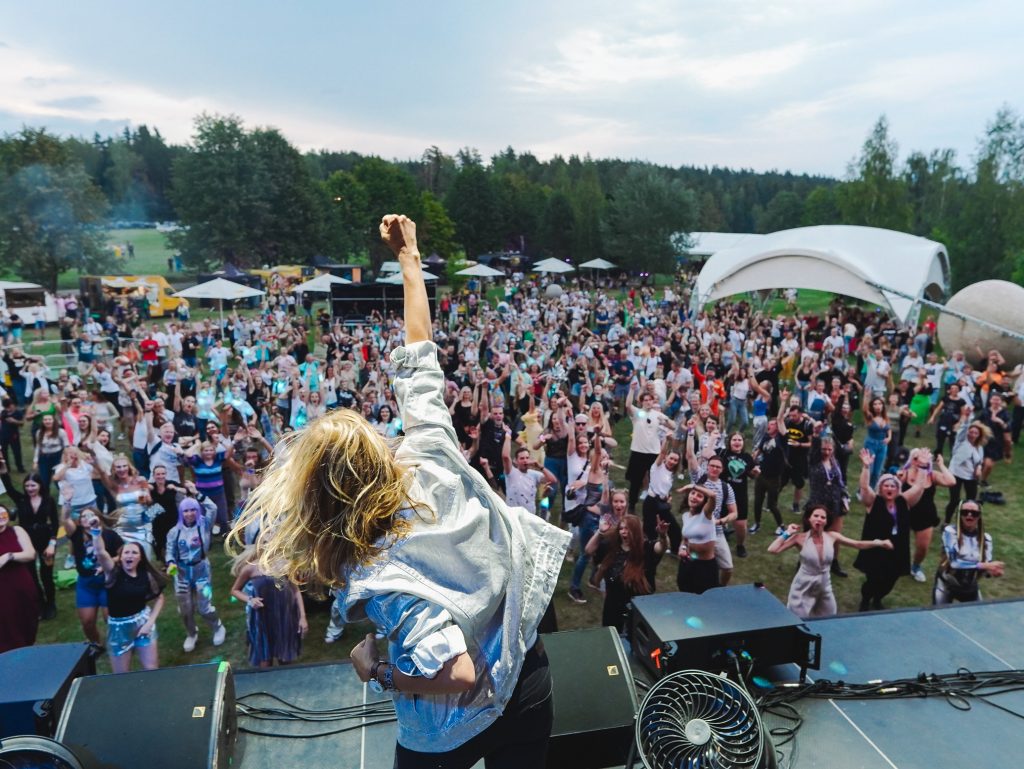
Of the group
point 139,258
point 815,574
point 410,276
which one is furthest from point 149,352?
point 139,258

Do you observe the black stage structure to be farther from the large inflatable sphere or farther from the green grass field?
the green grass field

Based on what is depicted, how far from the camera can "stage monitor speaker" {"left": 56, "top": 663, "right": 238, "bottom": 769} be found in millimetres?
2863

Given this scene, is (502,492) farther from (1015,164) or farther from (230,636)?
(1015,164)

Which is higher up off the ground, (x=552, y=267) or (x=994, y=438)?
(x=552, y=267)

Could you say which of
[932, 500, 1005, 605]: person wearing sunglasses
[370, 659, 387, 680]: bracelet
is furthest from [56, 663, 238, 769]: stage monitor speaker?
[932, 500, 1005, 605]: person wearing sunglasses

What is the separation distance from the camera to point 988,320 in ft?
53.3

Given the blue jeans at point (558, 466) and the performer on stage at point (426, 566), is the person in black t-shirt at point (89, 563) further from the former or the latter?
the blue jeans at point (558, 466)

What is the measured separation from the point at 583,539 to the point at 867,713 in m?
3.26

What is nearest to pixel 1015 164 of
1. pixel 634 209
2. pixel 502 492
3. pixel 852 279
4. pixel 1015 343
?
pixel 852 279

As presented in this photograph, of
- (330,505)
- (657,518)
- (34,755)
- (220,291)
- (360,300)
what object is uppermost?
(330,505)

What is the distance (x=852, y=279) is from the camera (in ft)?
63.1

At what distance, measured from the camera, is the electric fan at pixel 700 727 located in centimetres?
232

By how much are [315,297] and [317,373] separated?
25.0 m

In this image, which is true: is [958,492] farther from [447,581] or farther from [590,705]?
[447,581]
